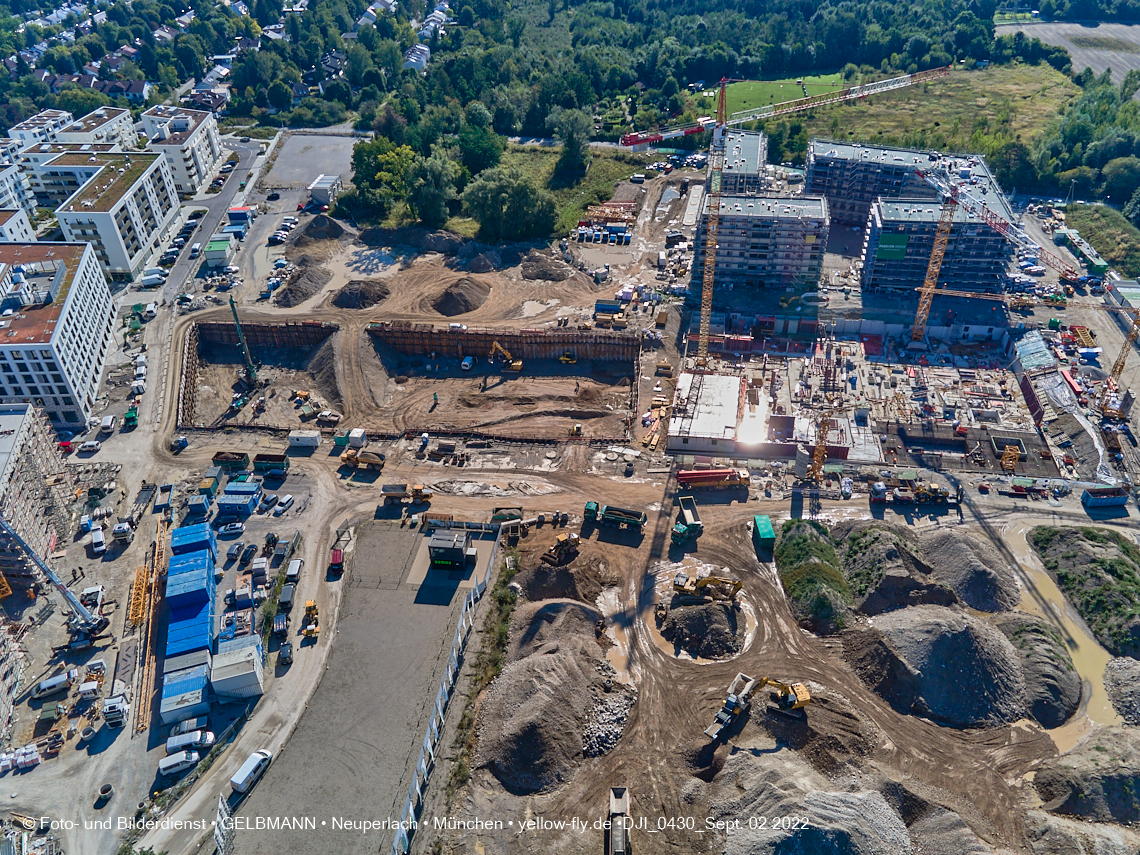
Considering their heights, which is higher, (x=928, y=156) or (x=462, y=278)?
(x=928, y=156)

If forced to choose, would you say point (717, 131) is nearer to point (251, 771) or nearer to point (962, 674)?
point (962, 674)

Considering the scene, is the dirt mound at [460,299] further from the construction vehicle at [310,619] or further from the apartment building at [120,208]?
the construction vehicle at [310,619]

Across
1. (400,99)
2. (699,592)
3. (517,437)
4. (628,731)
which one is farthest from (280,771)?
(400,99)

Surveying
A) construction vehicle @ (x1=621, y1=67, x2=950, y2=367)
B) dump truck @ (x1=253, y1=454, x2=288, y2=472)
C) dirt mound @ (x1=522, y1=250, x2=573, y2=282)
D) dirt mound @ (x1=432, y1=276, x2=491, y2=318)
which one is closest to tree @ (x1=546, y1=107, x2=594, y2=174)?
construction vehicle @ (x1=621, y1=67, x2=950, y2=367)

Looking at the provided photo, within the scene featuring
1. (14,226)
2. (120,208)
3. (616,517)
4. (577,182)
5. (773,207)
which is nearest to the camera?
(616,517)

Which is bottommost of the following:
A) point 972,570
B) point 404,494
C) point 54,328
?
point 404,494

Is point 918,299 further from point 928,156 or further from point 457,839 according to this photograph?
point 457,839

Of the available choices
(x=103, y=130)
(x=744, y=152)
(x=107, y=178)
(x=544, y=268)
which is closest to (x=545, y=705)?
(x=544, y=268)
